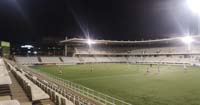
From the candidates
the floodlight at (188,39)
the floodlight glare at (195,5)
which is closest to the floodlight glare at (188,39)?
the floodlight at (188,39)

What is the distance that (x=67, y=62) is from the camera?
67.9 metres

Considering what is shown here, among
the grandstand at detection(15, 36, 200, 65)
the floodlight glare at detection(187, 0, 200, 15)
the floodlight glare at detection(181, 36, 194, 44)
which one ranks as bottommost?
the grandstand at detection(15, 36, 200, 65)

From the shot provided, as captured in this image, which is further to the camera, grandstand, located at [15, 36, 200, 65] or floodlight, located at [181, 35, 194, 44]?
grandstand, located at [15, 36, 200, 65]

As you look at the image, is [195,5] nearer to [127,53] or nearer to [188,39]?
[188,39]

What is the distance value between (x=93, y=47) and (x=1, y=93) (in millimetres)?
77518

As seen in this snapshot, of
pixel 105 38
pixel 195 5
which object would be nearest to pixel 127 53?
pixel 105 38

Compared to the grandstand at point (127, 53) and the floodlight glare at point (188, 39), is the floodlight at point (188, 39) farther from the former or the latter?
the grandstand at point (127, 53)

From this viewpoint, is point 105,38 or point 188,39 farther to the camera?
point 105,38

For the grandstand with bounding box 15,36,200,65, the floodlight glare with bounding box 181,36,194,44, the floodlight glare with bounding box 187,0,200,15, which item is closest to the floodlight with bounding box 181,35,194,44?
the floodlight glare with bounding box 181,36,194,44

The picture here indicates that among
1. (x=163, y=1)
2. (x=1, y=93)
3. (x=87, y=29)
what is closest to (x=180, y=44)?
(x=163, y=1)

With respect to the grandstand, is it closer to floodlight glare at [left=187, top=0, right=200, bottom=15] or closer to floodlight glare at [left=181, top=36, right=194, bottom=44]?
floodlight glare at [left=181, top=36, right=194, bottom=44]

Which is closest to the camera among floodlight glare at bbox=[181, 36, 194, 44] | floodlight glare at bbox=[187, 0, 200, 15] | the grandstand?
floodlight glare at bbox=[187, 0, 200, 15]

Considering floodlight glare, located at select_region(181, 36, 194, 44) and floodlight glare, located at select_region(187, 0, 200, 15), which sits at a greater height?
floodlight glare, located at select_region(187, 0, 200, 15)

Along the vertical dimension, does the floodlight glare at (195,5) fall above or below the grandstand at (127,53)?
above
